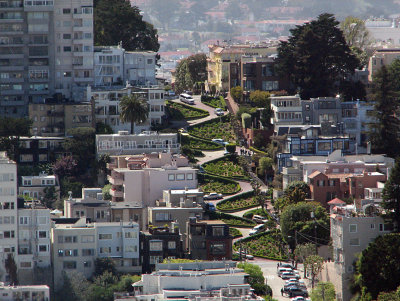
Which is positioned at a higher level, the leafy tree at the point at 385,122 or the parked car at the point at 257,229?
the leafy tree at the point at 385,122

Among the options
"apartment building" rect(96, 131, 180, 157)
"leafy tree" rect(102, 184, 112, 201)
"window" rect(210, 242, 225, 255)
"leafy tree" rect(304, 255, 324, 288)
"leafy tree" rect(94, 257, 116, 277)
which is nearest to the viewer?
"leafy tree" rect(94, 257, 116, 277)

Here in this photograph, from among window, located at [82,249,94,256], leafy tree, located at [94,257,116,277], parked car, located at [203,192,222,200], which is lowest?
leafy tree, located at [94,257,116,277]

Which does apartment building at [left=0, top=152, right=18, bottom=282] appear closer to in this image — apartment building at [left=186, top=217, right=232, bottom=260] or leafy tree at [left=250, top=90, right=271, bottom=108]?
apartment building at [left=186, top=217, right=232, bottom=260]

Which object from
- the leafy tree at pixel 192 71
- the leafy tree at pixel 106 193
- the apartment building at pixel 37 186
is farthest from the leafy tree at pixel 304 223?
the leafy tree at pixel 192 71

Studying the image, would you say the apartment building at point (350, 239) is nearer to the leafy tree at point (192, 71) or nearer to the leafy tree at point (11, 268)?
the leafy tree at point (11, 268)

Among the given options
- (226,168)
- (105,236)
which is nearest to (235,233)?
(105,236)

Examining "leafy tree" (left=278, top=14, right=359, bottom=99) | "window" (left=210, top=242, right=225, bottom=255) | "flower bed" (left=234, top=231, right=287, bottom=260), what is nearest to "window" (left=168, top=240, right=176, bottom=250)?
"window" (left=210, top=242, right=225, bottom=255)
